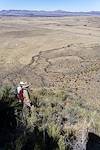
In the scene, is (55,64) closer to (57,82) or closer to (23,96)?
(57,82)

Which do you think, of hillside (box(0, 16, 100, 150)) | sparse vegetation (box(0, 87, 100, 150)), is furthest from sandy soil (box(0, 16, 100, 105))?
sparse vegetation (box(0, 87, 100, 150))

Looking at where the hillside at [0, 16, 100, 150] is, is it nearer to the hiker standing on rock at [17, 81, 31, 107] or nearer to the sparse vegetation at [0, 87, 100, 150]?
the sparse vegetation at [0, 87, 100, 150]

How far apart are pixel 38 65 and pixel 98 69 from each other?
3.89m

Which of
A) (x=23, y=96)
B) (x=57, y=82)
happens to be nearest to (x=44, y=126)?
(x=23, y=96)

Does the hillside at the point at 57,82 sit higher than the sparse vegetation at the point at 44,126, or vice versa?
the sparse vegetation at the point at 44,126

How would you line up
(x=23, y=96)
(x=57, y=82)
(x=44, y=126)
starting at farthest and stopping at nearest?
(x=57, y=82), (x=23, y=96), (x=44, y=126)

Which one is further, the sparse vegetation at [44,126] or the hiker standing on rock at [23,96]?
the hiker standing on rock at [23,96]

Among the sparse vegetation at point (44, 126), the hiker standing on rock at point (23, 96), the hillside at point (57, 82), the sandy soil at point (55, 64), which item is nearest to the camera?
the sparse vegetation at point (44, 126)

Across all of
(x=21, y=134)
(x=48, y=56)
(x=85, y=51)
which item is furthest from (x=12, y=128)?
(x=85, y=51)

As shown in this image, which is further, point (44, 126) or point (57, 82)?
point (57, 82)

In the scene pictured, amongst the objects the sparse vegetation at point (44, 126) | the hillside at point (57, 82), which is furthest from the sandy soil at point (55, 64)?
the sparse vegetation at point (44, 126)

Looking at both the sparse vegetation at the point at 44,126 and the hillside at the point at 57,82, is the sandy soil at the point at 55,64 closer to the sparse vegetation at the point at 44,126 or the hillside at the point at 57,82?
the hillside at the point at 57,82

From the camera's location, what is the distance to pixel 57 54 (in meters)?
27.9

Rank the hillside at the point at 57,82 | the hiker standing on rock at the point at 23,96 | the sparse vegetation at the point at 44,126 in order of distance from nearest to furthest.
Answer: the sparse vegetation at the point at 44,126 < the hillside at the point at 57,82 < the hiker standing on rock at the point at 23,96
